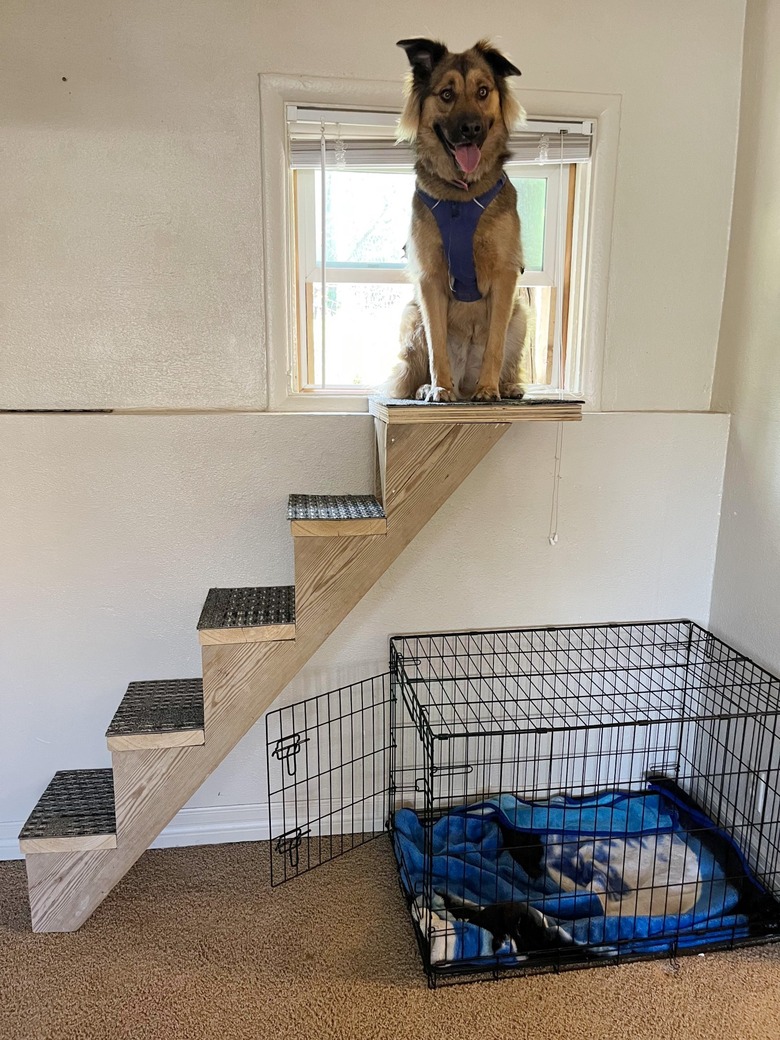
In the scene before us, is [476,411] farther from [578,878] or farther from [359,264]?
[578,878]

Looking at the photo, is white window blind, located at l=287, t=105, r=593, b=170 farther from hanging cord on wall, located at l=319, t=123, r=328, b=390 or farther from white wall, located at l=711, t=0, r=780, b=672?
white wall, located at l=711, t=0, r=780, b=672

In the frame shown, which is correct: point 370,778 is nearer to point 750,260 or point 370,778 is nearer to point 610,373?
point 610,373

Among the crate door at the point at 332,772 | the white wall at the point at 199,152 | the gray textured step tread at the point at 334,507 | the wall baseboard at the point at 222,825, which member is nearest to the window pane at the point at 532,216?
the white wall at the point at 199,152

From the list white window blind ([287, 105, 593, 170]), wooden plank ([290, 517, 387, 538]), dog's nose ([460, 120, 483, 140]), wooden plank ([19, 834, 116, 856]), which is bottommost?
wooden plank ([19, 834, 116, 856])

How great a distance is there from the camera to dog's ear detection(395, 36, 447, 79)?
5.36 feet

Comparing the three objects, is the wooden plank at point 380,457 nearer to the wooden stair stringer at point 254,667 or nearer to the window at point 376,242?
the wooden stair stringer at point 254,667

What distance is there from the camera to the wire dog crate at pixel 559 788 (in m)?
1.80

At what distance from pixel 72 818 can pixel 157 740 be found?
0.33m

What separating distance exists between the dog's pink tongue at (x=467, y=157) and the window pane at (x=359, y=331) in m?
0.54

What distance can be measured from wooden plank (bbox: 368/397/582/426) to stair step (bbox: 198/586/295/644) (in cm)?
57

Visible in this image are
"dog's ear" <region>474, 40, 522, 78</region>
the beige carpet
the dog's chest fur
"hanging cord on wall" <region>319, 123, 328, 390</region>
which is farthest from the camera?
"hanging cord on wall" <region>319, 123, 328, 390</region>

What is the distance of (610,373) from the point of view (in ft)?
7.04

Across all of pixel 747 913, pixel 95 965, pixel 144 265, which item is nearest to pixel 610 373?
pixel 144 265

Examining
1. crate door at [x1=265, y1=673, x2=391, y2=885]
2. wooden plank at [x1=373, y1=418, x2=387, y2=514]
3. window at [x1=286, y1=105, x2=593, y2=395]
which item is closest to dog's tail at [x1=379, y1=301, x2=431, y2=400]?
wooden plank at [x1=373, y1=418, x2=387, y2=514]
